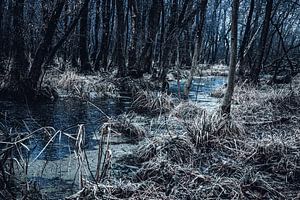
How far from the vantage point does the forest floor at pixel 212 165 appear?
3684 mm

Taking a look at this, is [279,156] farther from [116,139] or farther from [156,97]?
[156,97]

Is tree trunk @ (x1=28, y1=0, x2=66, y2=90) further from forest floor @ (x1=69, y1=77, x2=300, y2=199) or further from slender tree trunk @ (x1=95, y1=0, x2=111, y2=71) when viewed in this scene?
slender tree trunk @ (x1=95, y1=0, x2=111, y2=71)

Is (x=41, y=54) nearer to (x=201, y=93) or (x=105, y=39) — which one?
(x=201, y=93)

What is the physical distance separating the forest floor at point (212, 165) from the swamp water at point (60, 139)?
47 centimetres

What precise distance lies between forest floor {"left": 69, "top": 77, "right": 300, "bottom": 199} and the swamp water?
0.47 metres

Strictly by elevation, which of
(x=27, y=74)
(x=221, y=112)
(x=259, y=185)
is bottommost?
(x=259, y=185)

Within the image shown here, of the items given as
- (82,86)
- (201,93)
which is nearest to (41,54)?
(82,86)

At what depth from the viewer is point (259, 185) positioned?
3.98 metres

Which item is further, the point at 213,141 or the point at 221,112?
the point at 221,112

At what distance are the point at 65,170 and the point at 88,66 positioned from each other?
1128 cm

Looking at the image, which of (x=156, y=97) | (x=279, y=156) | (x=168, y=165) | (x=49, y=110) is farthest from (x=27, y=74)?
(x=279, y=156)

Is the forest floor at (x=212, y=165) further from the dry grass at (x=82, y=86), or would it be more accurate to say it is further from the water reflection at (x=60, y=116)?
the dry grass at (x=82, y=86)

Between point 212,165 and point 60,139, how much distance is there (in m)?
2.02

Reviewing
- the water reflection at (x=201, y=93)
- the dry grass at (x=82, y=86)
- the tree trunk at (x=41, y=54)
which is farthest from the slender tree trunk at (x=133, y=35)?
the tree trunk at (x=41, y=54)
